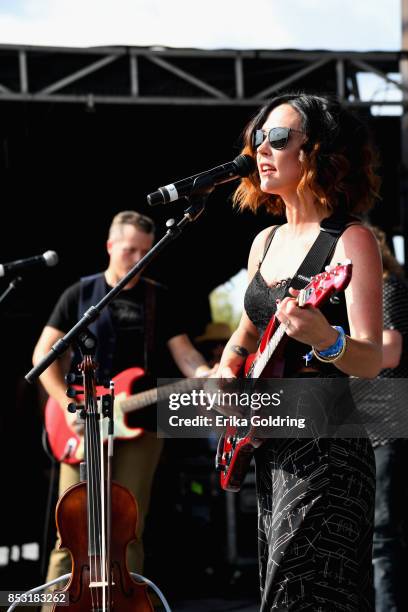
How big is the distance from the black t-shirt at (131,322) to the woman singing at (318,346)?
6.62 ft

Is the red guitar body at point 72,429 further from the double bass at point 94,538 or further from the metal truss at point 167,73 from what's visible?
the metal truss at point 167,73

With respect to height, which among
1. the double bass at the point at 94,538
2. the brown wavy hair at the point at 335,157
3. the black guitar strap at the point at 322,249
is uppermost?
the brown wavy hair at the point at 335,157

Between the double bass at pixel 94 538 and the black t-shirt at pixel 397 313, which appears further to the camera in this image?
the black t-shirt at pixel 397 313

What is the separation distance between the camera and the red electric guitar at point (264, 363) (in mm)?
1895

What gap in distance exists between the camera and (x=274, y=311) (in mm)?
2271

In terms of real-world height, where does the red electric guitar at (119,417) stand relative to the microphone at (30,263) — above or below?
below

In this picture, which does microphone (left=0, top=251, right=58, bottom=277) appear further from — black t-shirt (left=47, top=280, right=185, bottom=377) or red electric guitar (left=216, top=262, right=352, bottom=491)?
red electric guitar (left=216, top=262, right=352, bottom=491)

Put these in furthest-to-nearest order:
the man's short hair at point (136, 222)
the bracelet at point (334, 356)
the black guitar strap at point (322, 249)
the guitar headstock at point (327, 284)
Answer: the man's short hair at point (136, 222) < the black guitar strap at point (322, 249) < the bracelet at point (334, 356) < the guitar headstock at point (327, 284)

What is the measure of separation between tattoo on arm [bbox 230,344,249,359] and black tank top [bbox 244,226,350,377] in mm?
94

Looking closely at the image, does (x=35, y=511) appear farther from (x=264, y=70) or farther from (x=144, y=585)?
(x=144, y=585)

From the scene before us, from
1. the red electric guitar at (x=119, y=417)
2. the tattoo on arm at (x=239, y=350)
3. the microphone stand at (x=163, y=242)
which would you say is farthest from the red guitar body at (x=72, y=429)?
the tattoo on arm at (x=239, y=350)

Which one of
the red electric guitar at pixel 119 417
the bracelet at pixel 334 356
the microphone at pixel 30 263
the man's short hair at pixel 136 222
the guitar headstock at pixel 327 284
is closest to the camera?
the guitar headstock at pixel 327 284

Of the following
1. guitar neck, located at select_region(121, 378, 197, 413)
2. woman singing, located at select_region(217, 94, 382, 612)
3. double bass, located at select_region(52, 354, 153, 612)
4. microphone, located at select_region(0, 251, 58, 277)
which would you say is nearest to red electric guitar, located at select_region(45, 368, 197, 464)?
guitar neck, located at select_region(121, 378, 197, 413)

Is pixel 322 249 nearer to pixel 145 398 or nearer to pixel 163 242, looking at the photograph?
pixel 163 242
